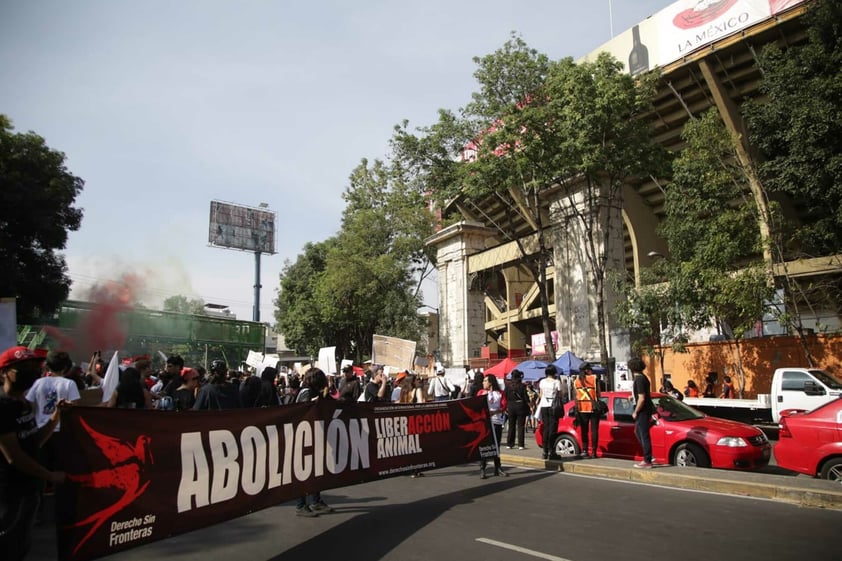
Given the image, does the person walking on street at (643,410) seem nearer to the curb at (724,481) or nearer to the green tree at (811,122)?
the curb at (724,481)

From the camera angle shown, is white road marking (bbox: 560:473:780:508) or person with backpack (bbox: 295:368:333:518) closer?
person with backpack (bbox: 295:368:333:518)

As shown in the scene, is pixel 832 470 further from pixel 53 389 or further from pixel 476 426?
pixel 53 389

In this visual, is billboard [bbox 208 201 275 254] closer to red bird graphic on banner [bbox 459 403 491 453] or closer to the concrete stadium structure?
the concrete stadium structure

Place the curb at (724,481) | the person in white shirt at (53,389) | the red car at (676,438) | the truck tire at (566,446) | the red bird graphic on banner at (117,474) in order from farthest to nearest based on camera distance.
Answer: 1. the truck tire at (566,446)
2. the red car at (676,438)
3. the curb at (724,481)
4. the person in white shirt at (53,389)
5. the red bird graphic on banner at (117,474)

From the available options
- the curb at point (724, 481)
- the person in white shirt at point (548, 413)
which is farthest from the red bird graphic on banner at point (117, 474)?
the person in white shirt at point (548, 413)

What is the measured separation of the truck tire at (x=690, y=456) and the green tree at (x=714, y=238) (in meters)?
8.03

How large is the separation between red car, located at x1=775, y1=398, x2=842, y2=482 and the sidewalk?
26 cm

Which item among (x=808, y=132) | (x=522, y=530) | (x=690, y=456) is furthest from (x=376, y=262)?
(x=522, y=530)

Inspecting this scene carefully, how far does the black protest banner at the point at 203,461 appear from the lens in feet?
14.1

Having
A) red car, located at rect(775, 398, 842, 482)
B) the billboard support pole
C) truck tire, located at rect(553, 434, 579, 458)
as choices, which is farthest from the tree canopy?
the billboard support pole

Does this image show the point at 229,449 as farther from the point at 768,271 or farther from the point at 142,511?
the point at 768,271

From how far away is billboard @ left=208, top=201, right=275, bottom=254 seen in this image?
66.6 m

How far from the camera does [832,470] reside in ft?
27.1

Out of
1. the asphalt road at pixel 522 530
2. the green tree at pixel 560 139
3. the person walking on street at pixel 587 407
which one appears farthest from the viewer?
the green tree at pixel 560 139
